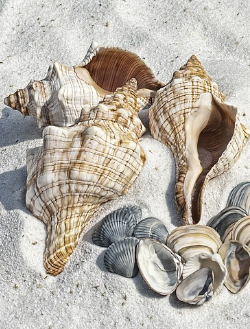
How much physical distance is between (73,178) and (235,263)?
86 cm

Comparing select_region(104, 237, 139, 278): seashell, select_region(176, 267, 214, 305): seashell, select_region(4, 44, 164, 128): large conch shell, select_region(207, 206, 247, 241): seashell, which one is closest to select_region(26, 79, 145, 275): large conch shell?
select_region(104, 237, 139, 278): seashell

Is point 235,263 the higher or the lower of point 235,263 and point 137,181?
the higher

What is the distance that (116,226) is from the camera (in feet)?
8.73

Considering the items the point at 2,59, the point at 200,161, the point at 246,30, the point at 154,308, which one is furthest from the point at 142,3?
the point at 154,308

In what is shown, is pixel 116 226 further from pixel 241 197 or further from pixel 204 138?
pixel 204 138

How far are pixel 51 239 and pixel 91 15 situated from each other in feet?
6.89

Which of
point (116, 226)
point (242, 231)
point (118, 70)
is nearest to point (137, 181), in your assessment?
point (116, 226)

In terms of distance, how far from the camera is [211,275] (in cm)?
243

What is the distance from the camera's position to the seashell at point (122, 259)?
251 cm

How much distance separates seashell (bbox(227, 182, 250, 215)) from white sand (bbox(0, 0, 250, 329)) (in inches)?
2.1

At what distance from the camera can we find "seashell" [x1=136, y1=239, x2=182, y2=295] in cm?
246

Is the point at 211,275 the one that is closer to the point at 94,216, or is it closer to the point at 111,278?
the point at 111,278

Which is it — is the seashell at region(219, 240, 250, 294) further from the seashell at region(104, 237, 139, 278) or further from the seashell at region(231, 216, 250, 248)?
the seashell at region(104, 237, 139, 278)

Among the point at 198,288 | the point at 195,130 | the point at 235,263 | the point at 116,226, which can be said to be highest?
the point at 195,130
